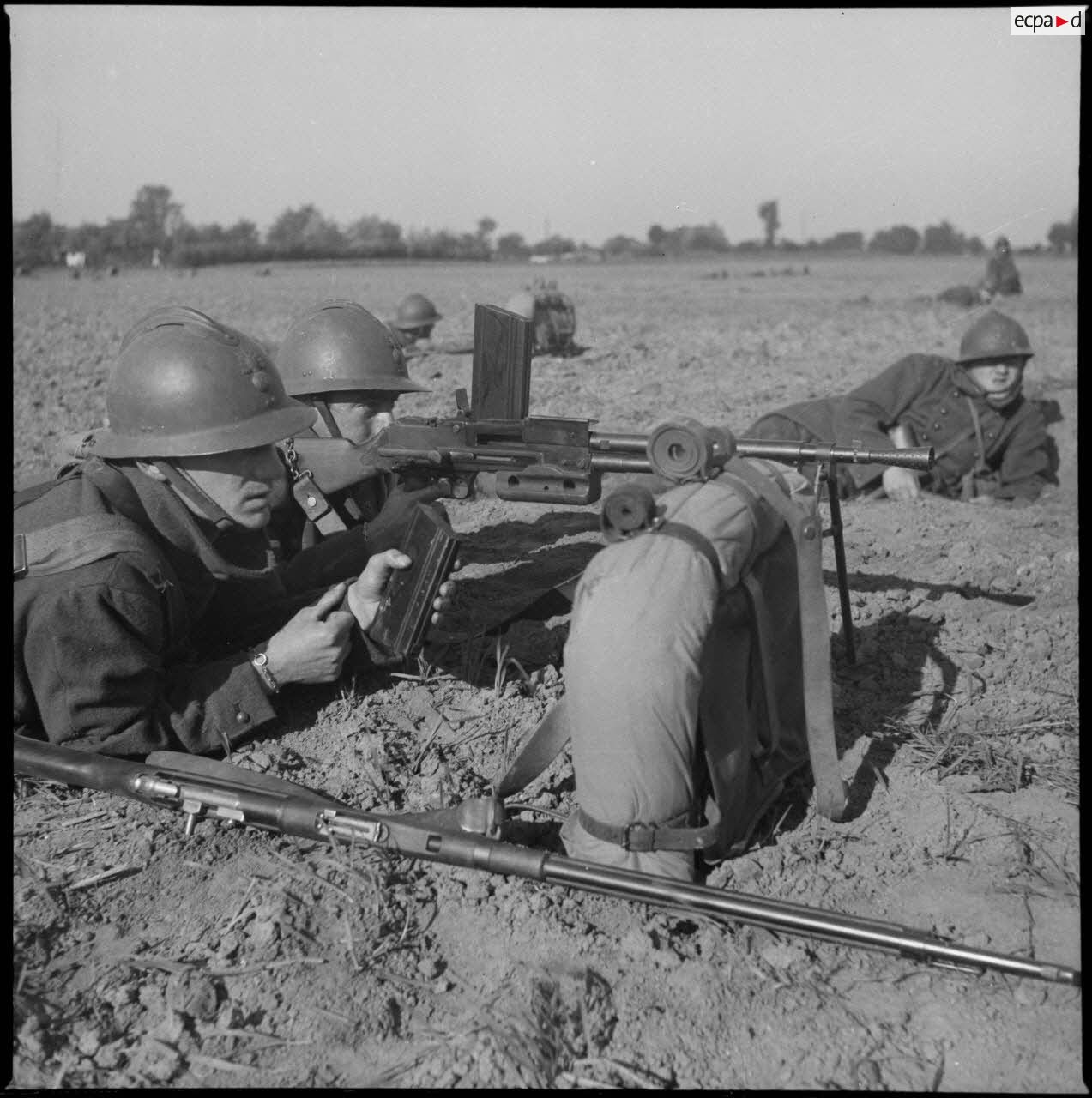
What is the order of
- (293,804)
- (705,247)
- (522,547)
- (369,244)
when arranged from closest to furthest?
1. (293,804)
2. (522,547)
3. (369,244)
4. (705,247)

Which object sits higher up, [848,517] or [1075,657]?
[848,517]

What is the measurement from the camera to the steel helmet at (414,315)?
44.0ft

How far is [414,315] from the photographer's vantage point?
13.5 metres

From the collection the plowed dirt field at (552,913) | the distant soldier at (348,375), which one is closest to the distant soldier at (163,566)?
the plowed dirt field at (552,913)

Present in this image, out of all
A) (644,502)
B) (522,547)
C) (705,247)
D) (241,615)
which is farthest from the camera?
(705,247)

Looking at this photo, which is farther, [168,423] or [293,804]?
[168,423]

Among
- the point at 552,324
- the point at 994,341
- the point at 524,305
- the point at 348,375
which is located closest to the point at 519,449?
the point at 348,375

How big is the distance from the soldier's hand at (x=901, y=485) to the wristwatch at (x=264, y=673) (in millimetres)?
4902

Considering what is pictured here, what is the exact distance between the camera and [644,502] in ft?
9.14

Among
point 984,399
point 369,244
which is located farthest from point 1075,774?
point 369,244

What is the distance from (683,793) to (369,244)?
4494 cm

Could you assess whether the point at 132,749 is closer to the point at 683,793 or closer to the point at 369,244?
the point at 683,793

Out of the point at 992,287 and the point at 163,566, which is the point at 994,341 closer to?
the point at 163,566

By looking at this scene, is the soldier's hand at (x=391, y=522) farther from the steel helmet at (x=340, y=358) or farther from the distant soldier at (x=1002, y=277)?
the distant soldier at (x=1002, y=277)
